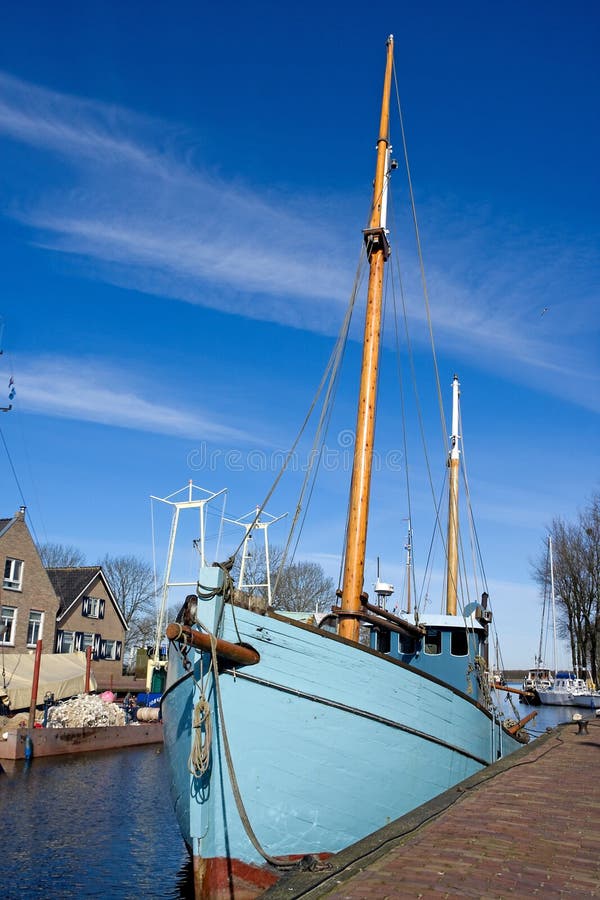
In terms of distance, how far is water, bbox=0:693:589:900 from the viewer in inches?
463

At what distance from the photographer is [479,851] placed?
708 centimetres

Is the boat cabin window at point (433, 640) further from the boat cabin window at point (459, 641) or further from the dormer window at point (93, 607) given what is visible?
the dormer window at point (93, 607)

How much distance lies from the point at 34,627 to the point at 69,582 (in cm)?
727

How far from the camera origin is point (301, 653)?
8.84 meters

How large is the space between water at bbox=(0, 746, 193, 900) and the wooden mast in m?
5.55

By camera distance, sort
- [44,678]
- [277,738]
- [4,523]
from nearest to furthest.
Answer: [277,738] → [44,678] → [4,523]

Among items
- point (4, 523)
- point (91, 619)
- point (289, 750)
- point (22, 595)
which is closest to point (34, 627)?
point (22, 595)

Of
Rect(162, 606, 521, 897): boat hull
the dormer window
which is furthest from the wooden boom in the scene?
the dormer window

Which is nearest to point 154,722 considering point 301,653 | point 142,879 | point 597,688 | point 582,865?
point 142,879

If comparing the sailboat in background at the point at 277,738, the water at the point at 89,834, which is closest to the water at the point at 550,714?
the water at the point at 89,834

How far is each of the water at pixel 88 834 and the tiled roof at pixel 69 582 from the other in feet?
59.8

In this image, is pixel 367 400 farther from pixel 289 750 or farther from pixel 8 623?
pixel 8 623

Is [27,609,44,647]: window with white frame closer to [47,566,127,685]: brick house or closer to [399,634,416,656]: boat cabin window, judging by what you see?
[47,566,127,685]: brick house

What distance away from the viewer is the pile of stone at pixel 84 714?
27.9 metres
